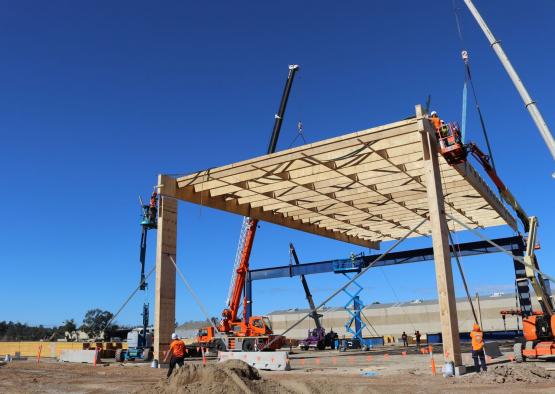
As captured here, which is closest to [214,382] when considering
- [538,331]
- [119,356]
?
[538,331]

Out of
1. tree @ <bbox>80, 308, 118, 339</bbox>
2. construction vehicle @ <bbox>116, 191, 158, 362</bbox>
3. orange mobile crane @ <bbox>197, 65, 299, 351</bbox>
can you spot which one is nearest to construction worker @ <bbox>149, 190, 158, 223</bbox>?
construction vehicle @ <bbox>116, 191, 158, 362</bbox>

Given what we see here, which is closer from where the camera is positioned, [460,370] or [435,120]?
[460,370]

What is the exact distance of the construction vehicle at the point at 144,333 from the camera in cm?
2839

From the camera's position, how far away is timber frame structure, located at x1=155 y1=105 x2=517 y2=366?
15875 millimetres

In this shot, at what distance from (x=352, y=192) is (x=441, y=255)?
9.23 metres

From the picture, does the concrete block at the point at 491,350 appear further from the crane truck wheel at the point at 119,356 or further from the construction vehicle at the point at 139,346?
the crane truck wheel at the point at 119,356

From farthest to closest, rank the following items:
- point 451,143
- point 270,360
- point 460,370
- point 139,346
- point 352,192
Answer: point 139,346, point 352,192, point 270,360, point 451,143, point 460,370

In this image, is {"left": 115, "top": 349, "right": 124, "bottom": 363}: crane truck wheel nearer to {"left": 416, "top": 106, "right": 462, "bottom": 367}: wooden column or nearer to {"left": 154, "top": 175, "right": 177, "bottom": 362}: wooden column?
{"left": 154, "top": 175, "right": 177, "bottom": 362}: wooden column

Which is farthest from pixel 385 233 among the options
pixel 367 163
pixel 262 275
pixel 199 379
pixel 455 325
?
pixel 199 379

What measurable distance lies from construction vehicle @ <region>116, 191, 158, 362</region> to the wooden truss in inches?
226

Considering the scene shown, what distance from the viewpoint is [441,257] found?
1484 centimetres

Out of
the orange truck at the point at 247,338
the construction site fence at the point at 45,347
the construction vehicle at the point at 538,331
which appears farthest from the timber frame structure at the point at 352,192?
the construction site fence at the point at 45,347

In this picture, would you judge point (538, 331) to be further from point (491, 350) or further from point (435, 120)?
point (435, 120)

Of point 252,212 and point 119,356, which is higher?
point 252,212
